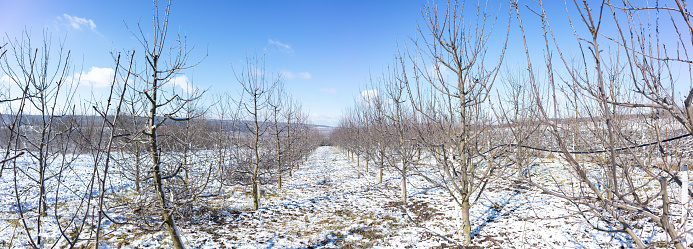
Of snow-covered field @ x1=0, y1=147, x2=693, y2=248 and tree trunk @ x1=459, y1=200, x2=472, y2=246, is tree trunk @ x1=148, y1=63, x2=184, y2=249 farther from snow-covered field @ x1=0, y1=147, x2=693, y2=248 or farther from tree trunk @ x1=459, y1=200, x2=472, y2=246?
tree trunk @ x1=459, y1=200, x2=472, y2=246

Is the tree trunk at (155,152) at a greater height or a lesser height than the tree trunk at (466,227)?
greater

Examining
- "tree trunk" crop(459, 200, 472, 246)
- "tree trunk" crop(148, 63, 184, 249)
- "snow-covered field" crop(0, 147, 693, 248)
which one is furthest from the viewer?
"snow-covered field" crop(0, 147, 693, 248)

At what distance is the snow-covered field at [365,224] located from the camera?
5066mm

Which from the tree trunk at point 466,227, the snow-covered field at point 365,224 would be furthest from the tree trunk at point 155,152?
the tree trunk at point 466,227

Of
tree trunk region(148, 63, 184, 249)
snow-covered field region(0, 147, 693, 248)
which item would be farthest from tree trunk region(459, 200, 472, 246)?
tree trunk region(148, 63, 184, 249)

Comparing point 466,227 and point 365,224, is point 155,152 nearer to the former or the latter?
point 365,224

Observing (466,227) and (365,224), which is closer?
(466,227)

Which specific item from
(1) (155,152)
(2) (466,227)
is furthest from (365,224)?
(1) (155,152)

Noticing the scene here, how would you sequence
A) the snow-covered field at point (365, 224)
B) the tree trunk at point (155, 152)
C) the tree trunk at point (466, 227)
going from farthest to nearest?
the snow-covered field at point (365, 224)
the tree trunk at point (466, 227)
the tree trunk at point (155, 152)

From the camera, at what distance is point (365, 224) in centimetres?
654

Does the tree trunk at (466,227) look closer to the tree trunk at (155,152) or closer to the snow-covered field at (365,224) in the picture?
the snow-covered field at (365,224)

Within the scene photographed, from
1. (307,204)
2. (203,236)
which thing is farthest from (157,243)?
(307,204)

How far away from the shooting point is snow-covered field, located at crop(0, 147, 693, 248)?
5.07 metres

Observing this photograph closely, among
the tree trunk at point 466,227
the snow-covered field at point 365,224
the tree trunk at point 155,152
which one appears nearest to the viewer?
the tree trunk at point 155,152
